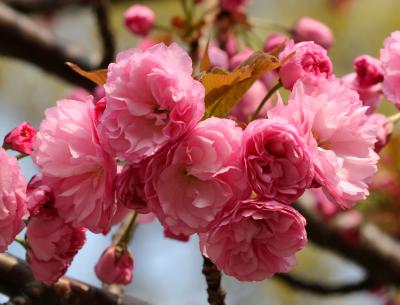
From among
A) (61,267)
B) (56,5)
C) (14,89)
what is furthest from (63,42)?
(14,89)

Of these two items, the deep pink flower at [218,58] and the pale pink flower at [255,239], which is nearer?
the pale pink flower at [255,239]

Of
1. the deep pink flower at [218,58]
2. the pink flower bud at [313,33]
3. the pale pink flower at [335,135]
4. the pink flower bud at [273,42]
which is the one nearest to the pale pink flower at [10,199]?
the pale pink flower at [335,135]

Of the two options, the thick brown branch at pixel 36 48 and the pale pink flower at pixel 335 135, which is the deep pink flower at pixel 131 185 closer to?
the pale pink flower at pixel 335 135

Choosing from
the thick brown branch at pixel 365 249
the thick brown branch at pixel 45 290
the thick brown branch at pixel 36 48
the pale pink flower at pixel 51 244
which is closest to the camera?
the pale pink flower at pixel 51 244

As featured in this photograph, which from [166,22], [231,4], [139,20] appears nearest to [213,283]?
[139,20]

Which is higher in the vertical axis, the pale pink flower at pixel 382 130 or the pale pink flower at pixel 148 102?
the pale pink flower at pixel 148 102

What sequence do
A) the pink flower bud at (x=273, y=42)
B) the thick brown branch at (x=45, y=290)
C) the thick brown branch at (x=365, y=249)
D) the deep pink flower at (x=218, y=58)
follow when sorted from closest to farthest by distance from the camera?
1. the thick brown branch at (x=45, y=290)
2. the pink flower bud at (x=273, y=42)
3. the deep pink flower at (x=218, y=58)
4. the thick brown branch at (x=365, y=249)

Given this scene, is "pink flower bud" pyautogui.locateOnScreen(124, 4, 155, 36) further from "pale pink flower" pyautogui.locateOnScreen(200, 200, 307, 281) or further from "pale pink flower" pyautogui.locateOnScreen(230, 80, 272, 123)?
"pale pink flower" pyautogui.locateOnScreen(200, 200, 307, 281)
